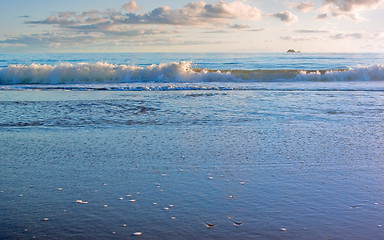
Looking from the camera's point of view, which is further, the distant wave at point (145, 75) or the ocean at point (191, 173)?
the distant wave at point (145, 75)

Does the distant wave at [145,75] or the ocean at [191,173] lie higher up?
the distant wave at [145,75]

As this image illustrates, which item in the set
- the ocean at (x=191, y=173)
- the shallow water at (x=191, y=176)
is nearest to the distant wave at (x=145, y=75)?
the ocean at (x=191, y=173)

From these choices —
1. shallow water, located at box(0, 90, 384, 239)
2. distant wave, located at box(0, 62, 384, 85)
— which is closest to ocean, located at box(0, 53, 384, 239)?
shallow water, located at box(0, 90, 384, 239)

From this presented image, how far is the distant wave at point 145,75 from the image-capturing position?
26391 mm

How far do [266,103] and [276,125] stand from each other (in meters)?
4.13

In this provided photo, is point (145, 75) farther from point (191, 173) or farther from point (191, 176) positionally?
point (191, 176)

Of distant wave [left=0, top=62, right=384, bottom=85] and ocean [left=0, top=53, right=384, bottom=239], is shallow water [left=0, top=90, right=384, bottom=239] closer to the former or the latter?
ocean [left=0, top=53, right=384, bottom=239]

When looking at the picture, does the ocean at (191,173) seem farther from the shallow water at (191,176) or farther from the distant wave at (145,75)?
the distant wave at (145,75)

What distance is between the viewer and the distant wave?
26391mm

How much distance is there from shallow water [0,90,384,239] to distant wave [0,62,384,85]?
16266 mm

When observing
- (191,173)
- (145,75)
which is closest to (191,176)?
(191,173)

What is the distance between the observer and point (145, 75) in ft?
89.6

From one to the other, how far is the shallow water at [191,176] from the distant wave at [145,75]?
1627 centimetres

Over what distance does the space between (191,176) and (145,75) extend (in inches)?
885
